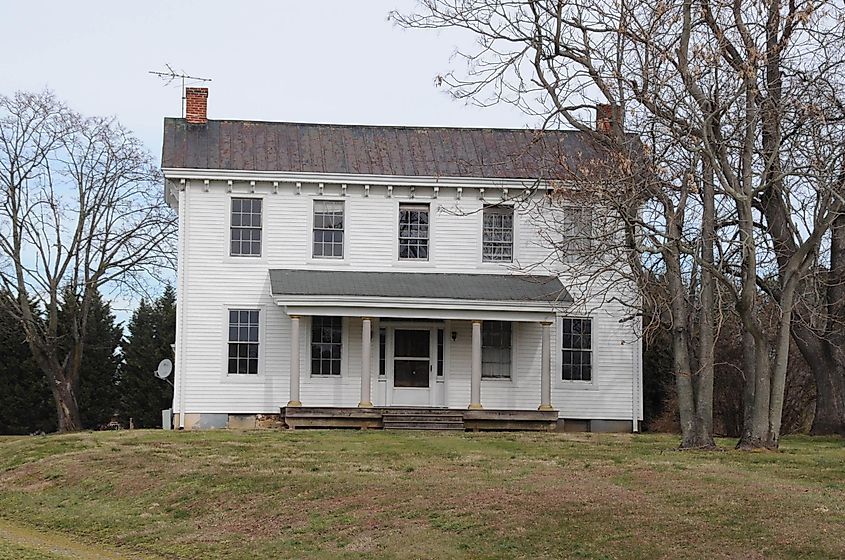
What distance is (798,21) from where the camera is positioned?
19047mm

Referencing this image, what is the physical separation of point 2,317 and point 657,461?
81.9ft

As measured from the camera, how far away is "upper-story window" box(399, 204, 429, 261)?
29.4m

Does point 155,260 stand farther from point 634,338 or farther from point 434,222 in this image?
point 634,338

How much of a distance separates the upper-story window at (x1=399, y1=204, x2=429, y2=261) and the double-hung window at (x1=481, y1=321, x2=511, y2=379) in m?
2.28

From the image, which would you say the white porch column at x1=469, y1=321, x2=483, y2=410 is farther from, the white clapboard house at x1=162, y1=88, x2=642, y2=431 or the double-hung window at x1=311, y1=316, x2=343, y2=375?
the double-hung window at x1=311, y1=316, x2=343, y2=375

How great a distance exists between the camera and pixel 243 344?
2870 cm

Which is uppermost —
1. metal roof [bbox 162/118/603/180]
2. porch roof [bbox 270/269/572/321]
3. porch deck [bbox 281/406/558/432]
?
metal roof [bbox 162/118/603/180]

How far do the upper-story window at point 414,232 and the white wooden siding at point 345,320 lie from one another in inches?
7.4

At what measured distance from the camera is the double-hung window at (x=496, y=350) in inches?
1156

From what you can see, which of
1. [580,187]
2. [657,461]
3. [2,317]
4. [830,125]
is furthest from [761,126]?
[2,317]

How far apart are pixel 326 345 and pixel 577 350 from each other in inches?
234

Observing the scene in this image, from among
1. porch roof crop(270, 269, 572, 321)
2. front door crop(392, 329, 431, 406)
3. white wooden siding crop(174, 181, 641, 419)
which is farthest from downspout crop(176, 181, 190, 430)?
front door crop(392, 329, 431, 406)

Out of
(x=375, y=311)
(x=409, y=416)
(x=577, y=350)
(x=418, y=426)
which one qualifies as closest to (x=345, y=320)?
(x=375, y=311)

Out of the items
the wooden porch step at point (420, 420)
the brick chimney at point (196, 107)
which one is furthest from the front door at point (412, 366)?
the brick chimney at point (196, 107)
